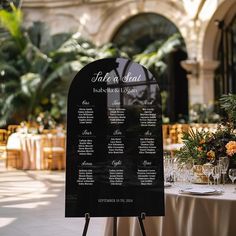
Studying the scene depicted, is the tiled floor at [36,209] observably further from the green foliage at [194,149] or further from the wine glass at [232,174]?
the wine glass at [232,174]

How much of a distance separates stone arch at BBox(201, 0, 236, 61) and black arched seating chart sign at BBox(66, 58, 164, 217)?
11342 mm

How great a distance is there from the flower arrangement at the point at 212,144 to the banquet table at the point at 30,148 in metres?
7.82

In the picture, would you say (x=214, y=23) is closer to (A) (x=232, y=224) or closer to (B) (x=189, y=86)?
(B) (x=189, y=86)

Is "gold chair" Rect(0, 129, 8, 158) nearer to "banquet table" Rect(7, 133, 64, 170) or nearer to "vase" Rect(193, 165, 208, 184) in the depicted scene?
"banquet table" Rect(7, 133, 64, 170)

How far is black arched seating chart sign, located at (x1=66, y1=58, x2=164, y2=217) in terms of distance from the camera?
3650mm

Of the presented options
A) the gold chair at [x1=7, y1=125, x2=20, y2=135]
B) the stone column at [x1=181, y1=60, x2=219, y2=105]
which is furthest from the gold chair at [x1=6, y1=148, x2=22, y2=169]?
the stone column at [x1=181, y1=60, x2=219, y2=105]

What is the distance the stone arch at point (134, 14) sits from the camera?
15445 millimetres

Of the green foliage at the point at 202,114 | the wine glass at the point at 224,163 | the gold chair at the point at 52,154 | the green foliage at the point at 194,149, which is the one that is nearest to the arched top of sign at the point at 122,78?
the wine glass at the point at 224,163

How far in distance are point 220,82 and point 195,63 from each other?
1.12 meters

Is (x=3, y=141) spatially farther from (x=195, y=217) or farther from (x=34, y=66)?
(x=195, y=217)

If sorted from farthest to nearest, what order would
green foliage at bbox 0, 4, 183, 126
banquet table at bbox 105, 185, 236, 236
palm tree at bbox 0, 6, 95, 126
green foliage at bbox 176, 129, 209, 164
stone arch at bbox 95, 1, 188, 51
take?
palm tree at bbox 0, 6, 95, 126 → green foliage at bbox 0, 4, 183, 126 → stone arch at bbox 95, 1, 188, 51 → green foliage at bbox 176, 129, 209, 164 → banquet table at bbox 105, 185, 236, 236

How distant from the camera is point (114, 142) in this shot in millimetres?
3674

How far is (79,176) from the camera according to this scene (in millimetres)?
3654

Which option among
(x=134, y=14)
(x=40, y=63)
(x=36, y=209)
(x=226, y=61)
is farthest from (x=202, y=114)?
(x=36, y=209)
